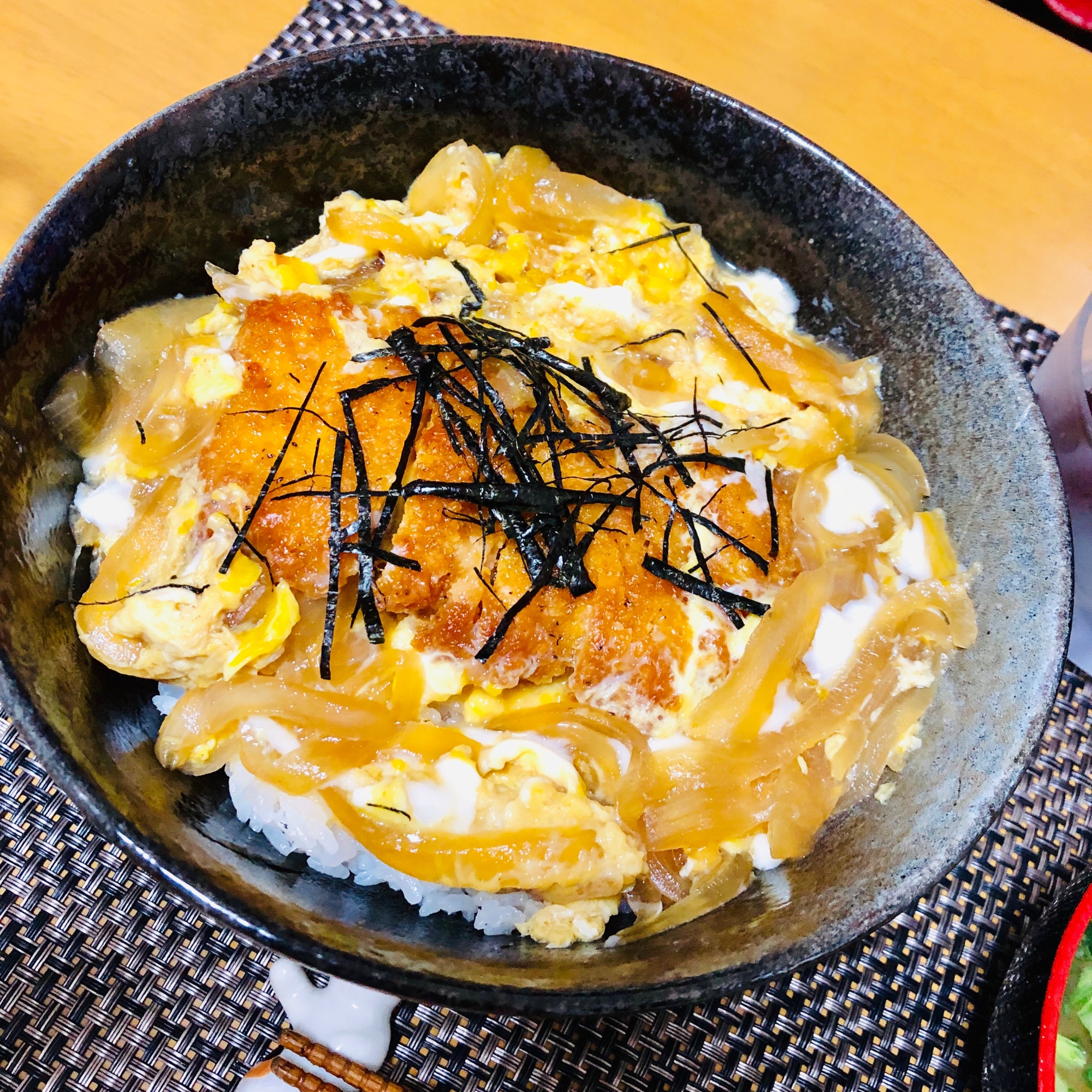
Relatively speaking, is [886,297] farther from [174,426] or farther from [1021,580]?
[174,426]

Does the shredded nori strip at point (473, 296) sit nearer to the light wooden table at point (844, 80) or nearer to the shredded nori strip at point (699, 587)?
the shredded nori strip at point (699, 587)

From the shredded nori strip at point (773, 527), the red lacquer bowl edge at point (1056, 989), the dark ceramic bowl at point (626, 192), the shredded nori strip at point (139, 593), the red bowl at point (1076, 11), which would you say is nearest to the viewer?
the dark ceramic bowl at point (626, 192)

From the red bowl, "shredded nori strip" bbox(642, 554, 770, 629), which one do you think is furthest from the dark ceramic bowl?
the red bowl

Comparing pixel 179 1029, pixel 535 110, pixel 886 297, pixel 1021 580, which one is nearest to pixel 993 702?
pixel 1021 580

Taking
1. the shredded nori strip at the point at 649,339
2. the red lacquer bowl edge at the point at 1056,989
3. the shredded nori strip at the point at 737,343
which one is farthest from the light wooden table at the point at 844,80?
the red lacquer bowl edge at the point at 1056,989

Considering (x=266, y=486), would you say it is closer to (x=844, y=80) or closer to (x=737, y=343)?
(x=737, y=343)

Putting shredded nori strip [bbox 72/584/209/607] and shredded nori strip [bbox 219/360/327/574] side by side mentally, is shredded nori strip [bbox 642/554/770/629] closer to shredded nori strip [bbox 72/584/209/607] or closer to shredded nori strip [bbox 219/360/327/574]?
shredded nori strip [bbox 219/360/327/574]

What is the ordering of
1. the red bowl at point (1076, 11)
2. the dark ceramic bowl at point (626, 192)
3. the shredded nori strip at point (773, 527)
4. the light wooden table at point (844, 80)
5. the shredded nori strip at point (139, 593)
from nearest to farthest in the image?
the dark ceramic bowl at point (626, 192) < the shredded nori strip at point (139, 593) < the shredded nori strip at point (773, 527) < the light wooden table at point (844, 80) < the red bowl at point (1076, 11)
